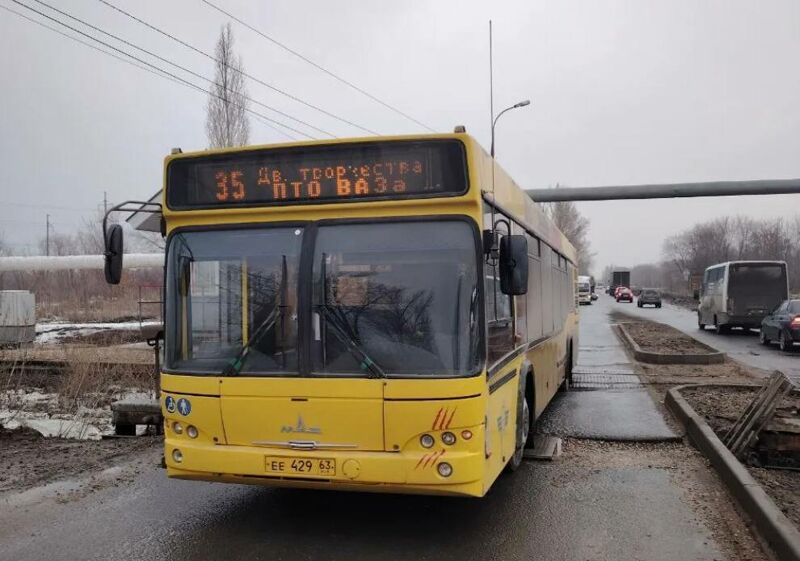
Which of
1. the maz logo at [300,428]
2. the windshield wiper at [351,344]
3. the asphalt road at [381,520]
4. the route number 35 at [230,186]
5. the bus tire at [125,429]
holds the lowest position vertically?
the bus tire at [125,429]

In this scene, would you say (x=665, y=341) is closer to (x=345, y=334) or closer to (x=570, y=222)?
(x=345, y=334)

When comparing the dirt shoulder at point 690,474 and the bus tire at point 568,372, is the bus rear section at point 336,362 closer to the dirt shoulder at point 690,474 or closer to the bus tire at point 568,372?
the dirt shoulder at point 690,474

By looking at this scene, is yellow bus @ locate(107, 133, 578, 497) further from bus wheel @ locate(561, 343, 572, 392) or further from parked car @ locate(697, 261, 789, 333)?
parked car @ locate(697, 261, 789, 333)

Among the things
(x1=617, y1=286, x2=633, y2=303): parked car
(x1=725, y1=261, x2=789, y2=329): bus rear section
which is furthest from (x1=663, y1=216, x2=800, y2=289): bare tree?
(x1=725, y1=261, x2=789, y2=329): bus rear section

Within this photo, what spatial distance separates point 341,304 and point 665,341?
63.7 feet

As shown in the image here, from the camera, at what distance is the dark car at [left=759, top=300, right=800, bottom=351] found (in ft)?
69.2

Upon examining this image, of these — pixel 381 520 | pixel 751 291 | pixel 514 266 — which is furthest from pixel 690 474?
pixel 751 291

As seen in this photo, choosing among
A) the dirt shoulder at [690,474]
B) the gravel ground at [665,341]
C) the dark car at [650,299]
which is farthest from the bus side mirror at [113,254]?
the dark car at [650,299]

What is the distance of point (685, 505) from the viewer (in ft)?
20.1

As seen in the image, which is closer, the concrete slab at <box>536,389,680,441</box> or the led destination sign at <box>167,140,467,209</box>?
the led destination sign at <box>167,140,467,209</box>

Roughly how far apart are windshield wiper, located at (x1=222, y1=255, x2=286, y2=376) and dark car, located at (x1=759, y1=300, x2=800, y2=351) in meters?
20.1

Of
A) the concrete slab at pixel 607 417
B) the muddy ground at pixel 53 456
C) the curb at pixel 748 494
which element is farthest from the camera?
the concrete slab at pixel 607 417

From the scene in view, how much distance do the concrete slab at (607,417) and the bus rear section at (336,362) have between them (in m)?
4.68

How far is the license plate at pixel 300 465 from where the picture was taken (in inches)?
196
